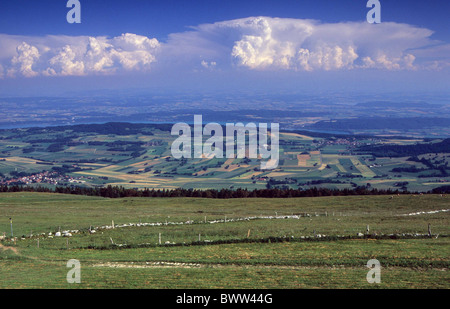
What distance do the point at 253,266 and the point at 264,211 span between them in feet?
89.5

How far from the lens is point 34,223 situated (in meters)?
42.6

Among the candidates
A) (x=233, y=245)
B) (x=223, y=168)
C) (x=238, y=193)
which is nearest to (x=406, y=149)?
(x=223, y=168)

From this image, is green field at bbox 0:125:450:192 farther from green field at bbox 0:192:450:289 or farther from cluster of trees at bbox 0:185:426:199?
green field at bbox 0:192:450:289

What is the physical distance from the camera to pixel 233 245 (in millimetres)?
32562

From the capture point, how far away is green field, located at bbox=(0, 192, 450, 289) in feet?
72.0

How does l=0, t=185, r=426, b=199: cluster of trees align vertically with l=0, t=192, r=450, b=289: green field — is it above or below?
below

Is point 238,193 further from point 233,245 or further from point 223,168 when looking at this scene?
point 223,168

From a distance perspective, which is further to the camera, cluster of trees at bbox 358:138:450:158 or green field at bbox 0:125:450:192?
cluster of trees at bbox 358:138:450:158

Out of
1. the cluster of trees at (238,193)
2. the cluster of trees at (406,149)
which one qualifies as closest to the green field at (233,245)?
the cluster of trees at (238,193)

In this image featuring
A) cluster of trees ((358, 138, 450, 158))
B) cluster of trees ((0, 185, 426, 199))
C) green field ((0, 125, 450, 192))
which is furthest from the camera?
cluster of trees ((358, 138, 450, 158))

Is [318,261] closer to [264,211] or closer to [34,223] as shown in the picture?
[264,211]

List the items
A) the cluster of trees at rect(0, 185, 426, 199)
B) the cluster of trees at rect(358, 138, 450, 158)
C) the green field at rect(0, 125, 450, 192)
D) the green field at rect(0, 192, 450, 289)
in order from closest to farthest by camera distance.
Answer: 1. the green field at rect(0, 192, 450, 289)
2. the cluster of trees at rect(0, 185, 426, 199)
3. the green field at rect(0, 125, 450, 192)
4. the cluster of trees at rect(358, 138, 450, 158)

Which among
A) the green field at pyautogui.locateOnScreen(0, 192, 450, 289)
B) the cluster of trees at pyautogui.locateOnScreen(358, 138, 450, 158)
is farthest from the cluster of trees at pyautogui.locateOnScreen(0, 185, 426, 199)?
the cluster of trees at pyautogui.locateOnScreen(358, 138, 450, 158)
